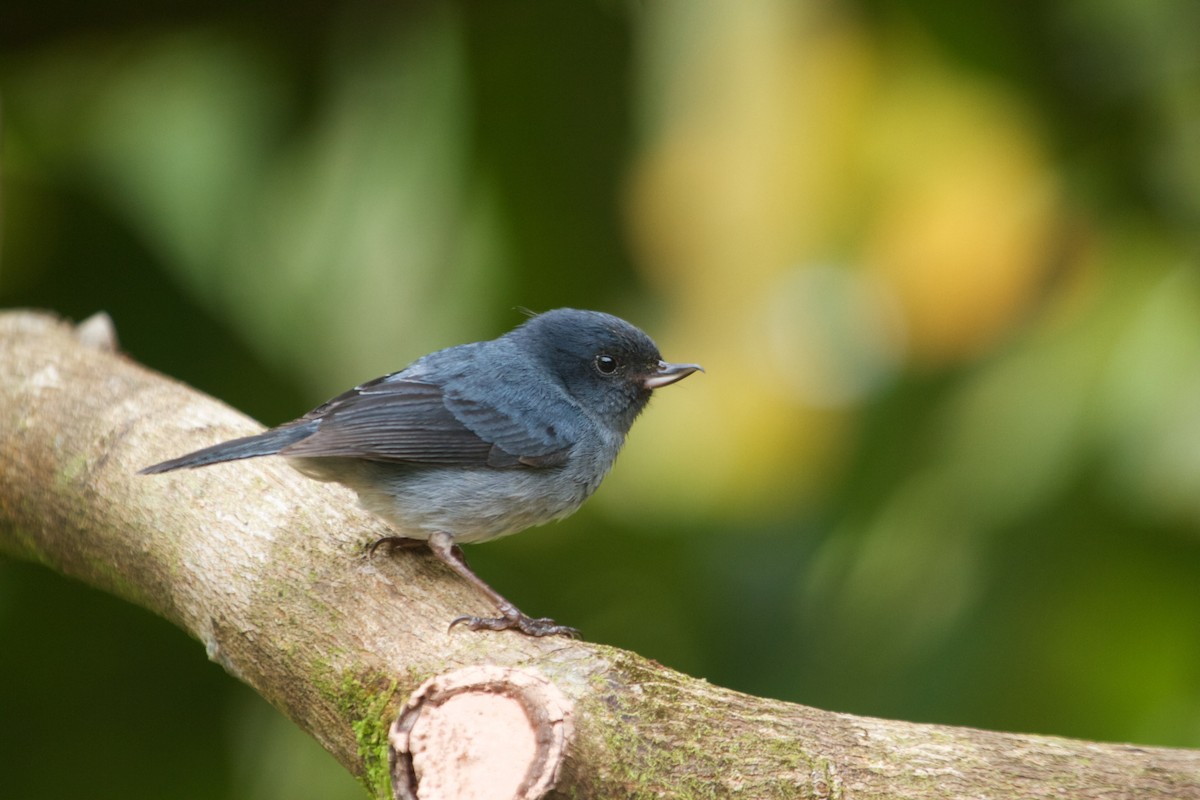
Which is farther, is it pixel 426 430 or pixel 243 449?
pixel 426 430

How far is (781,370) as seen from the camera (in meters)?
5.44

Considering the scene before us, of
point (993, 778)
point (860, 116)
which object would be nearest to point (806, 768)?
point (993, 778)

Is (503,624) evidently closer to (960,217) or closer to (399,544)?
(399,544)

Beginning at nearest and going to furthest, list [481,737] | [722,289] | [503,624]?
[481,737]
[503,624]
[722,289]

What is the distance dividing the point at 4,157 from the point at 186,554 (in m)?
3.36

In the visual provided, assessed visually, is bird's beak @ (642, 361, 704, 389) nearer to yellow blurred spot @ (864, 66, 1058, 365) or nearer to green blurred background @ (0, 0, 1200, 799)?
green blurred background @ (0, 0, 1200, 799)

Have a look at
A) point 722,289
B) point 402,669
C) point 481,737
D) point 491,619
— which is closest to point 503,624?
point 491,619

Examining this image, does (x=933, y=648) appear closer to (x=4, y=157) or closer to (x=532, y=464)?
(x=532, y=464)

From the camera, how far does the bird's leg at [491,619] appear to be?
2451 millimetres

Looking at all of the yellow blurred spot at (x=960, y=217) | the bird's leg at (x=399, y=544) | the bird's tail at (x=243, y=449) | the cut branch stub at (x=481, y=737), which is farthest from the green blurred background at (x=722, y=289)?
the cut branch stub at (x=481, y=737)

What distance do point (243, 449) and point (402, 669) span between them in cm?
76

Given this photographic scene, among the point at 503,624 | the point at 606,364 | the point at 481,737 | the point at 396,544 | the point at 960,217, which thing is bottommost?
the point at 481,737

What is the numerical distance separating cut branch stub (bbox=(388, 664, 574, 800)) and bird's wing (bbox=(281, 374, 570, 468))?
1058 millimetres

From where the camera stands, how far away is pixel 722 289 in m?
5.44
